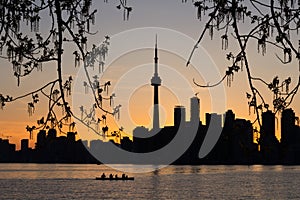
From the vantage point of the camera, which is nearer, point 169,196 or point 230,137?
point 230,137

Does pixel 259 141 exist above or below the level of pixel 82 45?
below

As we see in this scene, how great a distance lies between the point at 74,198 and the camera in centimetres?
16700

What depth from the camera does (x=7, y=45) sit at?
9383mm

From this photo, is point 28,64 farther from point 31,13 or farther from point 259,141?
point 259,141

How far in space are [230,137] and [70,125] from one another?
2.23 meters

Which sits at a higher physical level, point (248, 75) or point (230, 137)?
point (248, 75)

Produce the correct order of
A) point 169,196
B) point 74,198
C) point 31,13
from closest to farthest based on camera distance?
point 31,13 < point 74,198 < point 169,196

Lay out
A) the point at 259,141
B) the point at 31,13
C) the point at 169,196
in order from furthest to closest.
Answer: the point at 169,196 < the point at 31,13 < the point at 259,141

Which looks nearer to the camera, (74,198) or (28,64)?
(28,64)

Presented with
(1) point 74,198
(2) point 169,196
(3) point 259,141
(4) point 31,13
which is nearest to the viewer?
(3) point 259,141

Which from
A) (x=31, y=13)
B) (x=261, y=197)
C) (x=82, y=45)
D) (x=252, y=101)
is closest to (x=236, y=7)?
(x=252, y=101)

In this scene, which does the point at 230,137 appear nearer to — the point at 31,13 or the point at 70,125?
the point at 70,125

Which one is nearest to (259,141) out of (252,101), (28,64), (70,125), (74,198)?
(252,101)

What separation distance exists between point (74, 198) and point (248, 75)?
161522mm
